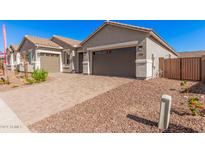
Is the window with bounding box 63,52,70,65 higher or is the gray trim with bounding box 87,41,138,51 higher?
the gray trim with bounding box 87,41,138,51

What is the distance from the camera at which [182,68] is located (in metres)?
9.83

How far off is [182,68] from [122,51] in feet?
16.3

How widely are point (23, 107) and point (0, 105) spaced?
130 centimetres

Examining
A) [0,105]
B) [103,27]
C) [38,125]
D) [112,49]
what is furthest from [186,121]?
[103,27]

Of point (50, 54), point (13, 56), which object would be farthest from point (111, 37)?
point (13, 56)

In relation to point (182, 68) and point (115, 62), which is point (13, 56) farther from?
point (182, 68)

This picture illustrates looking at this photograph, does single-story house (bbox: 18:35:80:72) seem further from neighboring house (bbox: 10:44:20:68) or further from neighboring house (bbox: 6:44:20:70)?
neighboring house (bbox: 6:44:20:70)

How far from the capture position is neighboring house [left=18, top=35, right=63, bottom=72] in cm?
1553

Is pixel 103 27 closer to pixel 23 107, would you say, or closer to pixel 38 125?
pixel 23 107

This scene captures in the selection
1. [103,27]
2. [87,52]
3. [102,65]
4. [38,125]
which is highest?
[103,27]

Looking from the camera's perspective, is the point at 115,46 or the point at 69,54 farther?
the point at 69,54

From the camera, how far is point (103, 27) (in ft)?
38.9

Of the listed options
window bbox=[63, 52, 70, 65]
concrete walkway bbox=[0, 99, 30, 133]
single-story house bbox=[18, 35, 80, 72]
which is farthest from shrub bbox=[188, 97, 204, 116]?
window bbox=[63, 52, 70, 65]
